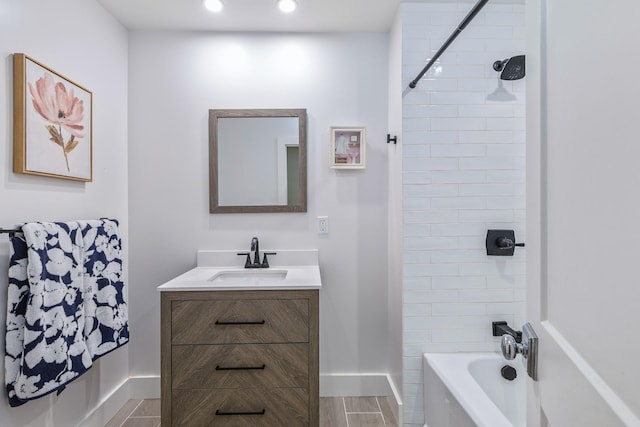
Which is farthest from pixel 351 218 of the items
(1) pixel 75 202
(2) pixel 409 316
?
(1) pixel 75 202

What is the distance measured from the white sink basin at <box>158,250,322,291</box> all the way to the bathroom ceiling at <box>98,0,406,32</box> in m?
1.42

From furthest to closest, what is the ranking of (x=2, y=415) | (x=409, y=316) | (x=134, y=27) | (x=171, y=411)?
(x=134, y=27) < (x=409, y=316) < (x=171, y=411) < (x=2, y=415)

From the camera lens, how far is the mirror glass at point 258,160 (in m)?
2.23

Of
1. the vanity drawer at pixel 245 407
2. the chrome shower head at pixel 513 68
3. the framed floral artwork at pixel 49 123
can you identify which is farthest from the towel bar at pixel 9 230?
the chrome shower head at pixel 513 68

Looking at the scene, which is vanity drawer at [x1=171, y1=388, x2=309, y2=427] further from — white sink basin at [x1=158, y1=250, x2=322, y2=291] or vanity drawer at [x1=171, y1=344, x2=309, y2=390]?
white sink basin at [x1=158, y1=250, x2=322, y2=291]

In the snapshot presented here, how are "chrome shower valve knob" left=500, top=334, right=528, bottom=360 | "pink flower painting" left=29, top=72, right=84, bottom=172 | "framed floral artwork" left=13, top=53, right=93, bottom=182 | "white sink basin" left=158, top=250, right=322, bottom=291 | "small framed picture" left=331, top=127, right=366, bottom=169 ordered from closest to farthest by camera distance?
"chrome shower valve knob" left=500, top=334, right=528, bottom=360 → "framed floral artwork" left=13, top=53, right=93, bottom=182 → "pink flower painting" left=29, top=72, right=84, bottom=172 → "white sink basin" left=158, top=250, right=322, bottom=291 → "small framed picture" left=331, top=127, right=366, bottom=169

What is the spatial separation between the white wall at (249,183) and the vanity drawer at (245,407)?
24.4 inches

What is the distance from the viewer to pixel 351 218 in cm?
228

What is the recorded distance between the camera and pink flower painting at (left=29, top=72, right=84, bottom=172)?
1493 millimetres

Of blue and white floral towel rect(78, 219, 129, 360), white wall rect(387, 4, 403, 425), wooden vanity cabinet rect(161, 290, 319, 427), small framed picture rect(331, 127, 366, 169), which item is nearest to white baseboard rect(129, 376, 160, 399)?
blue and white floral towel rect(78, 219, 129, 360)

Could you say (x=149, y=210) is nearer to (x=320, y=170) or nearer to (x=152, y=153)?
(x=152, y=153)

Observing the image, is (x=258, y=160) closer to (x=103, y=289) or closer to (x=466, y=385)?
(x=103, y=289)

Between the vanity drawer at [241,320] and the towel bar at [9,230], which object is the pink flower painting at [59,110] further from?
the vanity drawer at [241,320]

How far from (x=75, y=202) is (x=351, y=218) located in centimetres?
152
